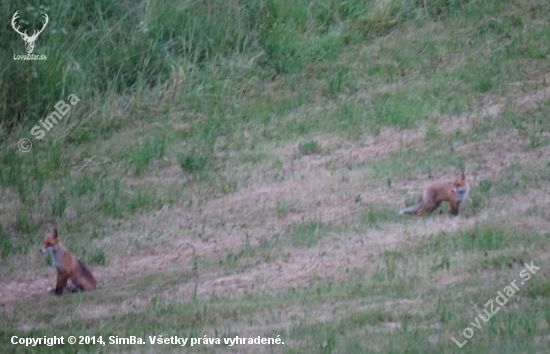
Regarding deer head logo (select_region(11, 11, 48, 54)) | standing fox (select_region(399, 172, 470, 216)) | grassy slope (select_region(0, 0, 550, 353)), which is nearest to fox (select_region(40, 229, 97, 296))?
grassy slope (select_region(0, 0, 550, 353))

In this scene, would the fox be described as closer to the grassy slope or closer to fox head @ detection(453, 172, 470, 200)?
the grassy slope

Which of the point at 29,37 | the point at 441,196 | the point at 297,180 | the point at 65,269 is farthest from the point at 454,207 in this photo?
the point at 29,37

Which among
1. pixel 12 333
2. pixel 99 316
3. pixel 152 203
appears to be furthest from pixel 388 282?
pixel 152 203

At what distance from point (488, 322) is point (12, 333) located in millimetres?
4104

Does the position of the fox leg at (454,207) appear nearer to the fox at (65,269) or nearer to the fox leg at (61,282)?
the fox at (65,269)

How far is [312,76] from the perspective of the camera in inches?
590

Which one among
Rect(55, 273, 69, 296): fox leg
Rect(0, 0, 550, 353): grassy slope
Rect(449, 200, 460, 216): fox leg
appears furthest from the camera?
Rect(449, 200, 460, 216): fox leg

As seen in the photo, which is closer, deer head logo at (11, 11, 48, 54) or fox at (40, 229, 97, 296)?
fox at (40, 229, 97, 296)

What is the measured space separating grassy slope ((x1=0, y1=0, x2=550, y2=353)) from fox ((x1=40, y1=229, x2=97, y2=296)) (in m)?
0.24

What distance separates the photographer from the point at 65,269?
28.7ft

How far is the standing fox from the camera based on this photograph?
31.8 feet

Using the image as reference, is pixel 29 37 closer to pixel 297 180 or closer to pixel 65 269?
pixel 297 180

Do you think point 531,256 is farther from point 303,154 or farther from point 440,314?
point 303,154

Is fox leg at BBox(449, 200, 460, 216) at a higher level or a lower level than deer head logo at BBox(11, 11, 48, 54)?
higher
